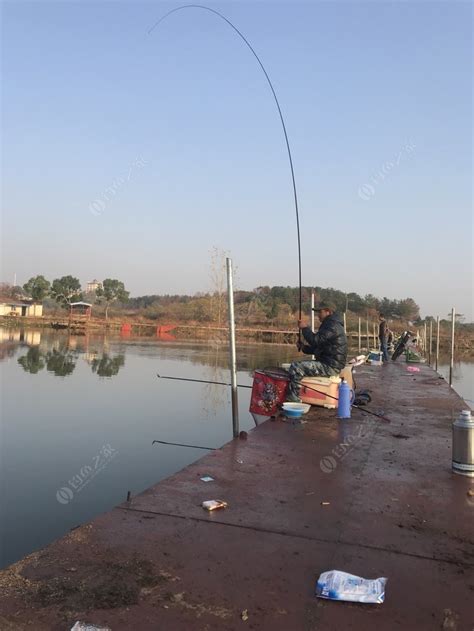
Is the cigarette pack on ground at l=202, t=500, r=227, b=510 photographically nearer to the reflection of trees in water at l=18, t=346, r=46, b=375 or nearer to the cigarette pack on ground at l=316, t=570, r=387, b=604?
the cigarette pack on ground at l=316, t=570, r=387, b=604

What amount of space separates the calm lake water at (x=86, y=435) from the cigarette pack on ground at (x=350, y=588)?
3.30 m

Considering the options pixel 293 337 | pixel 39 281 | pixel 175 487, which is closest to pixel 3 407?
pixel 175 487

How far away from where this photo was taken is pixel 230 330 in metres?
6.66

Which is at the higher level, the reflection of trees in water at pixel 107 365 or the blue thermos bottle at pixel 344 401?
the blue thermos bottle at pixel 344 401

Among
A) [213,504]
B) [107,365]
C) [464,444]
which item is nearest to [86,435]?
[213,504]

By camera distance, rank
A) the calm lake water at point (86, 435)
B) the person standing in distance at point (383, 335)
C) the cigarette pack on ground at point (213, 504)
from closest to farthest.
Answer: the cigarette pack on ground at point (213, 504) → the calm lake water at point (86, 435) → the person standing in distance at point (383, 335)

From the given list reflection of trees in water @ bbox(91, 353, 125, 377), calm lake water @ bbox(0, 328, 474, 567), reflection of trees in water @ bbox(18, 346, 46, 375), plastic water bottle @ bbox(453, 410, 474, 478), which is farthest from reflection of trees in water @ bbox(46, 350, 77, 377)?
plastic water bottle @ bbox(453, 410, 474, 478)

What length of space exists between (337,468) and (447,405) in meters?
4.92

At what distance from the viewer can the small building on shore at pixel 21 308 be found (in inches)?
2584

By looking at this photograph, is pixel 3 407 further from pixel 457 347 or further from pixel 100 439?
pixel 457 347

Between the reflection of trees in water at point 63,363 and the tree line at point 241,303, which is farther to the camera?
the tree line at point 241,303

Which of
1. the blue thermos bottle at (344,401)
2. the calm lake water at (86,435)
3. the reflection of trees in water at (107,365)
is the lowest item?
the calm lake water at (86,435)

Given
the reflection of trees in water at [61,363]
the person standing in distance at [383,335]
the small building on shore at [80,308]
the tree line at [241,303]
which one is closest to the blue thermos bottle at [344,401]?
the reflection of trees in water at [61,363]

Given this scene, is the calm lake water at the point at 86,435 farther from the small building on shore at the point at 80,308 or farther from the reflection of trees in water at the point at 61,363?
the small building on shore at the point at 80,308
